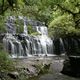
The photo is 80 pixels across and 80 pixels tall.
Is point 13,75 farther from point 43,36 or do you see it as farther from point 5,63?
point 43,36

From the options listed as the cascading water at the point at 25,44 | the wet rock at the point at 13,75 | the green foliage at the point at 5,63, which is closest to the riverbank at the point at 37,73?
the wet rock at the point at 13,75

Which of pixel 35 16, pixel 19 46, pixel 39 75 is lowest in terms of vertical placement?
pixel 39 75

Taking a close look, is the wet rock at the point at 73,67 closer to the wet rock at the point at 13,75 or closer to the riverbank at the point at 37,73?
the riverbank at the point at 37,73

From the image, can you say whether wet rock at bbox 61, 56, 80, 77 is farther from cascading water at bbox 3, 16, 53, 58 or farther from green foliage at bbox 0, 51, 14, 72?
cascading water at bbox 3, 16, 53, 58

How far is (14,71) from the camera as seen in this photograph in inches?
432

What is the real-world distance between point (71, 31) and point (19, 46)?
5384 mm

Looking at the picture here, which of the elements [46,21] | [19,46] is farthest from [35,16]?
[19,46]

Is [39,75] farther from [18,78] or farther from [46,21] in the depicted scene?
[46,21]

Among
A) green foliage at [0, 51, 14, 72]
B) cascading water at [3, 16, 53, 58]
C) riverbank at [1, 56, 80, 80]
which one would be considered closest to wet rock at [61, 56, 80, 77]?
riverbank at [1, 56, 80, 80]

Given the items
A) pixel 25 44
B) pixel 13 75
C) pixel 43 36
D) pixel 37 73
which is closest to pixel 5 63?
pixel 13 75

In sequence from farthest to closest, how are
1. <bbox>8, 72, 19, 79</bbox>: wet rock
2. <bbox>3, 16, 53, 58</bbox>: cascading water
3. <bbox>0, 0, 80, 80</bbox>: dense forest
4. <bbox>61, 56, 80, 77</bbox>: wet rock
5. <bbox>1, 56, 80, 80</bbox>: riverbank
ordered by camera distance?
<bbox>3, 16, 53, 58</bbox>: cascading water, <bbox>0, 0, 80, 80</bbox>: dense forest, <bbox>61, 56, 80, 77</bbox>: wet rock, <bbox>1, 56, 80, 80</bbox>: riverbank, <bbox>8, 72, 19, 79</bbox>: wet rock

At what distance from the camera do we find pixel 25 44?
22.0m

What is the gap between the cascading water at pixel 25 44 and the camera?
2109 cm

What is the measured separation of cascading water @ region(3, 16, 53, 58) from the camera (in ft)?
69.2
